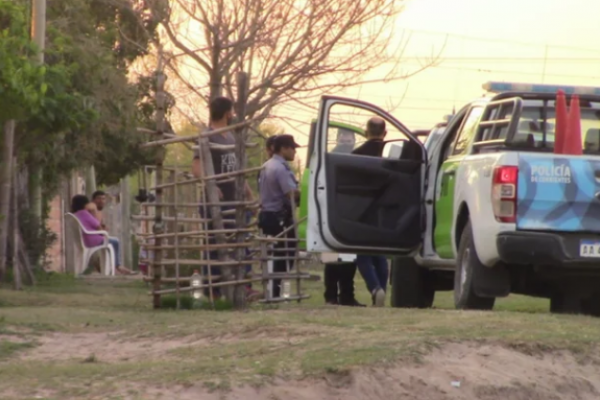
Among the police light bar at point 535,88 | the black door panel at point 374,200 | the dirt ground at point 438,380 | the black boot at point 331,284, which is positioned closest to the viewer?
the dirt ground at point 438,380

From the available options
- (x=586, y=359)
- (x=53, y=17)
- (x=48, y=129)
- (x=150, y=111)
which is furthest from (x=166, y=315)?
(x=150, y=111)

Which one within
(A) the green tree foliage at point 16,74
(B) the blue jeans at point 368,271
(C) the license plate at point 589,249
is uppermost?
(A) the green tree foliage at point 16,74

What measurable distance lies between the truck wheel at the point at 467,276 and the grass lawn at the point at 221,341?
0.70 m

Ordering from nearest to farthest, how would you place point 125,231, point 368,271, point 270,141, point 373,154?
point 373,154, point 368,271, point 270,141, point 125,231

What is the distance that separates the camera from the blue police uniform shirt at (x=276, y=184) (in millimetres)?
13773

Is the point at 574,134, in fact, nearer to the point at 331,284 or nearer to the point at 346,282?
the point at 346,282

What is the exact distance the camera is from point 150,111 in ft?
84.0

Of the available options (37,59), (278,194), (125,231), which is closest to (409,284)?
(278,194)

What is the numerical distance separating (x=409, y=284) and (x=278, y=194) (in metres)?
1.56

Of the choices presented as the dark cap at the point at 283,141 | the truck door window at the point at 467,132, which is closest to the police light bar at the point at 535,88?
the truck door window at the point at 467,132

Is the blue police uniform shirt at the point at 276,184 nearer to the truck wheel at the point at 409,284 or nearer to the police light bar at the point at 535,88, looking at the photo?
the truck wheel at the point at 409,284

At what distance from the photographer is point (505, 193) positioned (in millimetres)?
10688

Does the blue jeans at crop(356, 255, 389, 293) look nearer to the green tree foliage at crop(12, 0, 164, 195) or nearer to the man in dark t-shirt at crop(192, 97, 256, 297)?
the man in dark t-shirt at crop(192, 97, 256, 297)

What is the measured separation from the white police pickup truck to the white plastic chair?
9.04 meters
